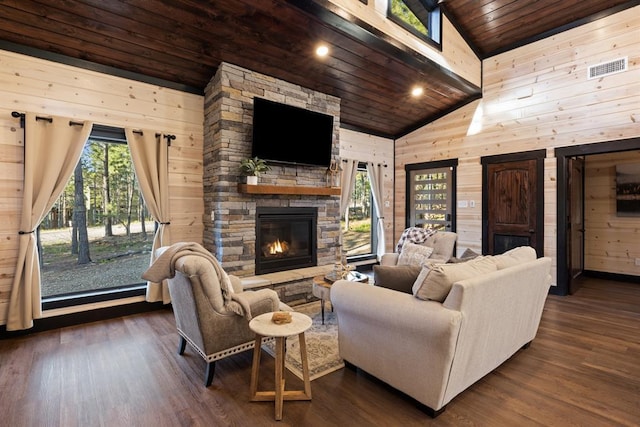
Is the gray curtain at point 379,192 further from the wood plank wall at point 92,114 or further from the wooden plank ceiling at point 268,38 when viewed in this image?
the wood plank wall at point 92,114

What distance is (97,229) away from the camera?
389 centimetres

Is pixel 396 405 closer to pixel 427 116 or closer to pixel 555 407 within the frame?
pixel 555 407

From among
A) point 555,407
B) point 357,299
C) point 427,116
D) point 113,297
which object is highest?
point 427,116

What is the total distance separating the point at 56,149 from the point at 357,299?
3413 mm

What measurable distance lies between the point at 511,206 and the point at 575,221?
1087 mm

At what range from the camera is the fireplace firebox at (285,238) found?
4.44m

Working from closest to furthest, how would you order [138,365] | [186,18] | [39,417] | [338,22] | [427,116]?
[39,417]
[138,365]
[186,18]
[338,22]
[427,116]

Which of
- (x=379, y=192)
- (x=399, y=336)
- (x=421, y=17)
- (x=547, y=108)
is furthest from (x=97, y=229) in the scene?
(x=547, y=108)

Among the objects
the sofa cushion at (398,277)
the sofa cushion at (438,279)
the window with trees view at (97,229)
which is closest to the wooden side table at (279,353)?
the sofa cushion at (398,277)

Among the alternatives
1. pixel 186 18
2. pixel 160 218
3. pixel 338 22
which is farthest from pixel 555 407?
pixel 186 18

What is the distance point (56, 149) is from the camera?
338 centimetres

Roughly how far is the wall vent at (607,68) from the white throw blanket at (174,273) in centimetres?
537

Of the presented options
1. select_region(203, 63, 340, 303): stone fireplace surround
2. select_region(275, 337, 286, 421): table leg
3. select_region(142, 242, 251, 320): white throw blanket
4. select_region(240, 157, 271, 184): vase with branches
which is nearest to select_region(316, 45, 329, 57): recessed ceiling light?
select_region(203, 63, 340, 303): stone fireplace surround

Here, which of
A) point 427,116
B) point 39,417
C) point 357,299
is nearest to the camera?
point 39,417
